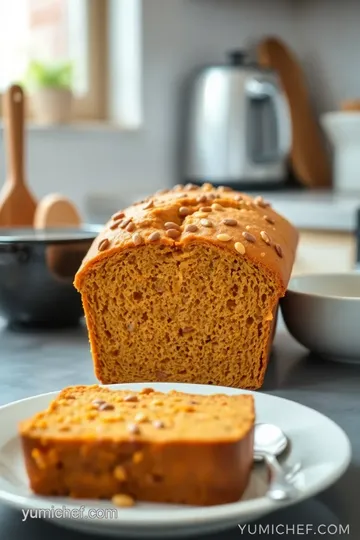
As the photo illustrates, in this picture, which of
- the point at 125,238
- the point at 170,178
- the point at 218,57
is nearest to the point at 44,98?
the point at 170,178

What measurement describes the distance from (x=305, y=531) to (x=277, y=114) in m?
2.52

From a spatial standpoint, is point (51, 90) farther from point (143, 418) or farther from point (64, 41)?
point (143, 418)

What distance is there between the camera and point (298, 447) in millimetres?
634

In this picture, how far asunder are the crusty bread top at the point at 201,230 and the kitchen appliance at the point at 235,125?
1.86 metres

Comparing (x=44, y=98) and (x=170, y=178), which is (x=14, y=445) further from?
(x=170, y=178)

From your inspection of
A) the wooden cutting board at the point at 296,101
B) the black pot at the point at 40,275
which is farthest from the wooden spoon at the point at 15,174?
the wooden cutting board at the point at 296,101

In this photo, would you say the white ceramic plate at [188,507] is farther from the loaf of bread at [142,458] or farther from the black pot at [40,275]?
the black pot at [40,275]

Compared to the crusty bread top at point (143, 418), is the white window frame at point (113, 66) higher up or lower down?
higher up

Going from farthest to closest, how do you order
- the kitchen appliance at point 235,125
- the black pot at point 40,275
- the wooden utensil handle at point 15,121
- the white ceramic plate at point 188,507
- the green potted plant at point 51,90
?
the kitchen appliance at point 235,125
the green potted plant at point 51,90
the wooden utensil handle at point 15,121
the black pot at point 40,275
the white ceramic plate at point 188,507

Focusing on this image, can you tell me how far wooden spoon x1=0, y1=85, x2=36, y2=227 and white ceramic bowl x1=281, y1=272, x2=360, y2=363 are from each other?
2.25 ft

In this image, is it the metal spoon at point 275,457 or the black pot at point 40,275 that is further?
the black pot at point 40,275

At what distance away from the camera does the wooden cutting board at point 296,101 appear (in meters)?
3.25

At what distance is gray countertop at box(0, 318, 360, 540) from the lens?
0.57 m

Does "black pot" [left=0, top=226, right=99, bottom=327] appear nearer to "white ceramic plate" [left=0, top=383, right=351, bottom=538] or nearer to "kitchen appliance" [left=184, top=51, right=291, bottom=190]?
"white ceramic plate" [left=0, top=383, right=351, bottom=538]
